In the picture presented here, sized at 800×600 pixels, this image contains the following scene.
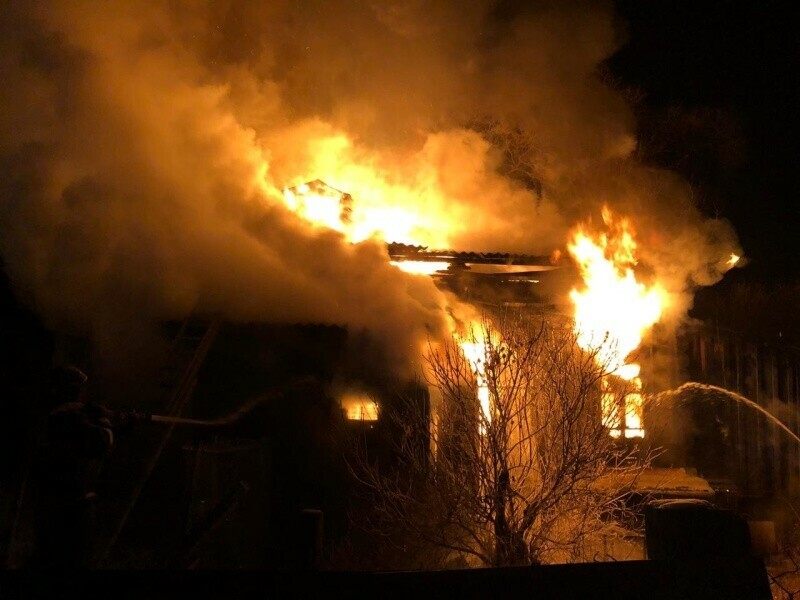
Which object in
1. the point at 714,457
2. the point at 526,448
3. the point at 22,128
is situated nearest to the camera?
the point at 526,448

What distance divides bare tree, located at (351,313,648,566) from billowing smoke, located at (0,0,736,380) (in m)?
2.19

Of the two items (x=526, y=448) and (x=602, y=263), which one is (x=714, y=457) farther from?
(x=526, y=448)

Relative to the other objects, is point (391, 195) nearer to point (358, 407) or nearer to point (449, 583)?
point (358, 407)

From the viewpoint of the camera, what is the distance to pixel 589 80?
51.5 ft

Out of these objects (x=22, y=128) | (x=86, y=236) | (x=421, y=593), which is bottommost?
(x=421, y=593)

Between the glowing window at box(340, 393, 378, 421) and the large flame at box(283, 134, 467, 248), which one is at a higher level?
the large flame at box(283, 134, 467, 248)

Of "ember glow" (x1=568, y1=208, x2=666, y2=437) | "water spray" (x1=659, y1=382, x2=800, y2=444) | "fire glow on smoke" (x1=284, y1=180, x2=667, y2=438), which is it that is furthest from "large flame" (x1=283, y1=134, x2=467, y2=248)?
"water spray" (x1=659, y1=382, x2=800, y2=444)

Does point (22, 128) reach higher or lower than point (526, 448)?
higher

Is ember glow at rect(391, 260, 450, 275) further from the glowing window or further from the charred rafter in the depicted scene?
the glowing window

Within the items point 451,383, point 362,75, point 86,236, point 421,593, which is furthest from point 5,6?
point 421,593

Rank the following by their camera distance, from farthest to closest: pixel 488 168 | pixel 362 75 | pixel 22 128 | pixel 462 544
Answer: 1. pixel 488 168
2. pixel 362 75
3. pixel 22 128
4. pixel 462 544

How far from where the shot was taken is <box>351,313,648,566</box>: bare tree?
22.3 feet

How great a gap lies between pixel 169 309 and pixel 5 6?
458 centimetres

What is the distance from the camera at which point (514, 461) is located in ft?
23.8
